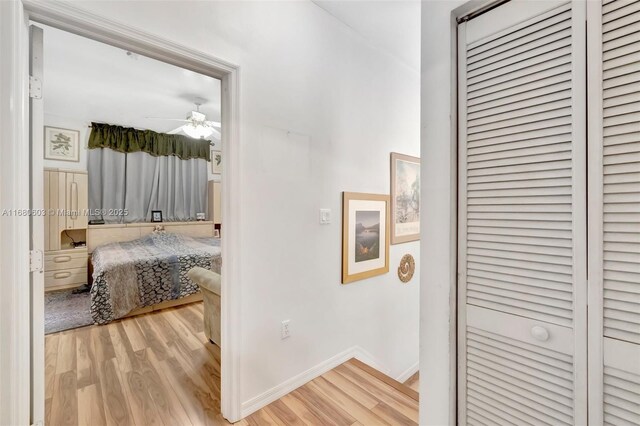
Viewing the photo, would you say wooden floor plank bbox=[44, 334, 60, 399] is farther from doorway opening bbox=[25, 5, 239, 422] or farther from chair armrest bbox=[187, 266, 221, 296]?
chair armrest bbox=[187, 266, 221, 296]

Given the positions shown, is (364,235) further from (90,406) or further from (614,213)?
(90,406)

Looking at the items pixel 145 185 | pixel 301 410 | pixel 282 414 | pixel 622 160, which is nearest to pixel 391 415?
pixel 301 410

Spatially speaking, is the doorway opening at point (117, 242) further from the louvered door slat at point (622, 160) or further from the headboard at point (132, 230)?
the louvered door slat at point (622, 160)

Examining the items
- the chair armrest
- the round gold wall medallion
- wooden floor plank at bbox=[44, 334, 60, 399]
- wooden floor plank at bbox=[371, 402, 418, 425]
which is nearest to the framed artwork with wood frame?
the round gold wall medallion

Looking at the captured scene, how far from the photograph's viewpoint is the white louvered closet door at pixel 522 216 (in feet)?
2.66

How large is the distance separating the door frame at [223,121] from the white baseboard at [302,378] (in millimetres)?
101

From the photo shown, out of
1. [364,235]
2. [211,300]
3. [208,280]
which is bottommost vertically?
[211,300]

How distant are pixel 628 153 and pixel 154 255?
4.45m

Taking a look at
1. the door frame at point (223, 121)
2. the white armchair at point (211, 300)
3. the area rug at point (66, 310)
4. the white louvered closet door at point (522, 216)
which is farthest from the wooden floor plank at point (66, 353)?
the white louvered closet door at point (522, 216)

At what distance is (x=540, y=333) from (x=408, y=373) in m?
2.73

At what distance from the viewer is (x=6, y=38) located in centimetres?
112

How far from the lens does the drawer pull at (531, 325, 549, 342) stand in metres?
0.85

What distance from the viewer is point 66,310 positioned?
3529mm

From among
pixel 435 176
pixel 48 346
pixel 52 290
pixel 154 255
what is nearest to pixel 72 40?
pixel 154 255
